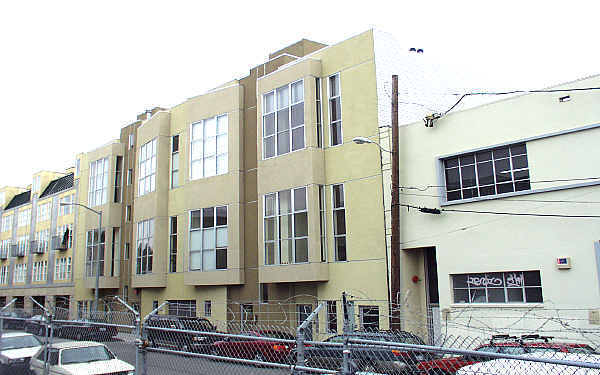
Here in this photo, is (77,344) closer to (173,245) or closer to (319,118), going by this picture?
(319,118)

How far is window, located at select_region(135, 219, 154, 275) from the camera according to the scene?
Answer: 31844 millimetres

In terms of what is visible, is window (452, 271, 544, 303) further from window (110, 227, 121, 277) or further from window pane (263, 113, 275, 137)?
window (110, 227, 121, 277)

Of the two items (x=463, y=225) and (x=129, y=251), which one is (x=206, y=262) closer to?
(x=129, y=251)

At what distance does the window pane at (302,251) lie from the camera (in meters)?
22.8

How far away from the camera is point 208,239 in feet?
90.2

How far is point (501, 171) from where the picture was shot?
18500 millimetres

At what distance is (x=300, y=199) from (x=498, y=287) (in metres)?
8.86

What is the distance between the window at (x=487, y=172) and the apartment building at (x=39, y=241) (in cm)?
3323

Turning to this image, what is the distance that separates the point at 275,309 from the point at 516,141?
12.7 meters

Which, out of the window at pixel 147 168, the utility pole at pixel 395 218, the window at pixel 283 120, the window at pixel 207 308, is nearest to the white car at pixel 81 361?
the utility pole at pixel 395 218

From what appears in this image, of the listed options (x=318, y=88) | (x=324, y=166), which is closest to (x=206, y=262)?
(x=324, y=166)

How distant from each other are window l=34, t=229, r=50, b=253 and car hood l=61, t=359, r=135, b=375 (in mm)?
43247

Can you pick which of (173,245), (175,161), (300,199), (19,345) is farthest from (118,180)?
(19,345)

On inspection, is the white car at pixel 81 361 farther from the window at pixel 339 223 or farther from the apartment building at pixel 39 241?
the apartment building at pixel 39 241
